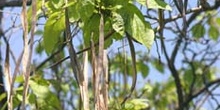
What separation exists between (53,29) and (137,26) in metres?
0.26

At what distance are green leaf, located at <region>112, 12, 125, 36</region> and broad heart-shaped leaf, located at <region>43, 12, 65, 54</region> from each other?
0.20 m

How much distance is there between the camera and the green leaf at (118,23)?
1.16 meters

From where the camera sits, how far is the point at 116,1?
1.17 metres

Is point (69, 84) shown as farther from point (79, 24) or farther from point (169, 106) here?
point (79, 24)

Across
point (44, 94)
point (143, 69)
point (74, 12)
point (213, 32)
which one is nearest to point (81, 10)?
point (74, 12)

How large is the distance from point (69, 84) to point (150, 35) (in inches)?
91.9

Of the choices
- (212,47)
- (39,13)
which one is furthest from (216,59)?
(39,13)

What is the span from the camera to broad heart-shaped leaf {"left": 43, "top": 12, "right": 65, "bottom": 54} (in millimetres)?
1335

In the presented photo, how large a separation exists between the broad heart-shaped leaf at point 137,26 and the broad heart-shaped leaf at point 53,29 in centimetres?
21

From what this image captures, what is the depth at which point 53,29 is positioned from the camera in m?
1.35

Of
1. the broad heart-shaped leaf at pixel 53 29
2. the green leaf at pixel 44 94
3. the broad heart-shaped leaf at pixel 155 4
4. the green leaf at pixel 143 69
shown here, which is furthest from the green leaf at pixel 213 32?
the broad heart-shaped leaf at pixel 155 4

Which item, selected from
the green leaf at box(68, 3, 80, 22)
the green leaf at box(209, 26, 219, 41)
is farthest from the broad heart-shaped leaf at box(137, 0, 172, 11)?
the green leaf at box(209, 26, 219, 41)

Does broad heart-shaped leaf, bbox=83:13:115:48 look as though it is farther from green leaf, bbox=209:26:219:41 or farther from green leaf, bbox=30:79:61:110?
green leaf, bbox=209:26:219:41

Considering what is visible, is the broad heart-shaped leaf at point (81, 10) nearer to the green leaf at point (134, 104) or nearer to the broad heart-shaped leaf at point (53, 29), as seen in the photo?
the broad heart-shaped leaf at point (53, 29)
